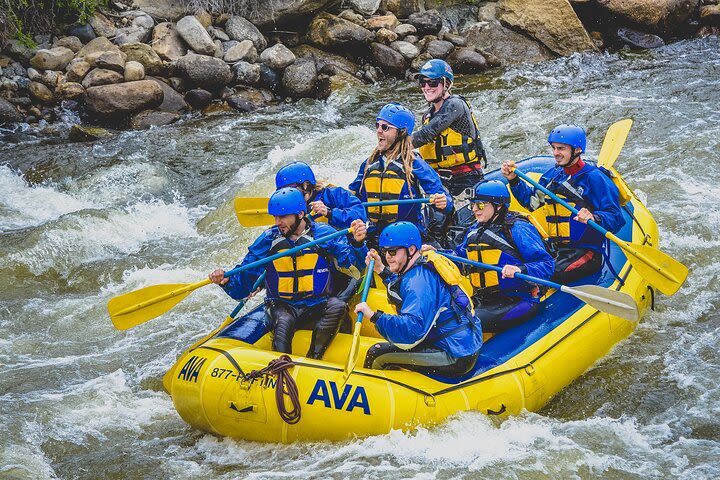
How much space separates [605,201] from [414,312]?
2.12 metres

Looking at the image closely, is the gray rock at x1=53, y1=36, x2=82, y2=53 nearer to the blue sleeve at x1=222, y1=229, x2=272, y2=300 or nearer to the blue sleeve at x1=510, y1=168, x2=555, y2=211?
the blue sleeve at x1=222, y1=229, x2=272, y2=300

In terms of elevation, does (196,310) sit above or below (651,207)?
below

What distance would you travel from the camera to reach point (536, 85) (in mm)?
12672

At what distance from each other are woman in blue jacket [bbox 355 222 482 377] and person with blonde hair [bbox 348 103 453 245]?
0.95m

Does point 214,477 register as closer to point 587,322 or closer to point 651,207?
point 587,322

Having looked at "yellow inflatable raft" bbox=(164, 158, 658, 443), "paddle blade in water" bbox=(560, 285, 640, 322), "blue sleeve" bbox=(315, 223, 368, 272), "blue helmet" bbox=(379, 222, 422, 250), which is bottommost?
"yellow inflatable raft" bbox=(164, 158, 658, 443)

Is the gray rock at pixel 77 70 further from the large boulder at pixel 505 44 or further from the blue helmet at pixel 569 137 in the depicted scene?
the blue helmet at pixel 569 137

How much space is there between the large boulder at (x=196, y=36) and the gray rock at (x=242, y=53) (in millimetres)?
262

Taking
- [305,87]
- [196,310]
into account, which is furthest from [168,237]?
[305,87]

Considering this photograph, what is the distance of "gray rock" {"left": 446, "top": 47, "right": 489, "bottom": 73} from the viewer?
1352 centimetres

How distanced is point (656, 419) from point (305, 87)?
28.7ft

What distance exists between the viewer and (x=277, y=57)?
512 inches

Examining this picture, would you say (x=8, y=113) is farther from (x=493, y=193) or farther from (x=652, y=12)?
(x=652, y=12)

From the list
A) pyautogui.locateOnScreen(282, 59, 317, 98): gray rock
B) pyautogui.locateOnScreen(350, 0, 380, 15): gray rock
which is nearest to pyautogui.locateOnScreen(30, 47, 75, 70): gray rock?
pyautogui.locateOnScreen(282, 59, 317, 98): gray rock
